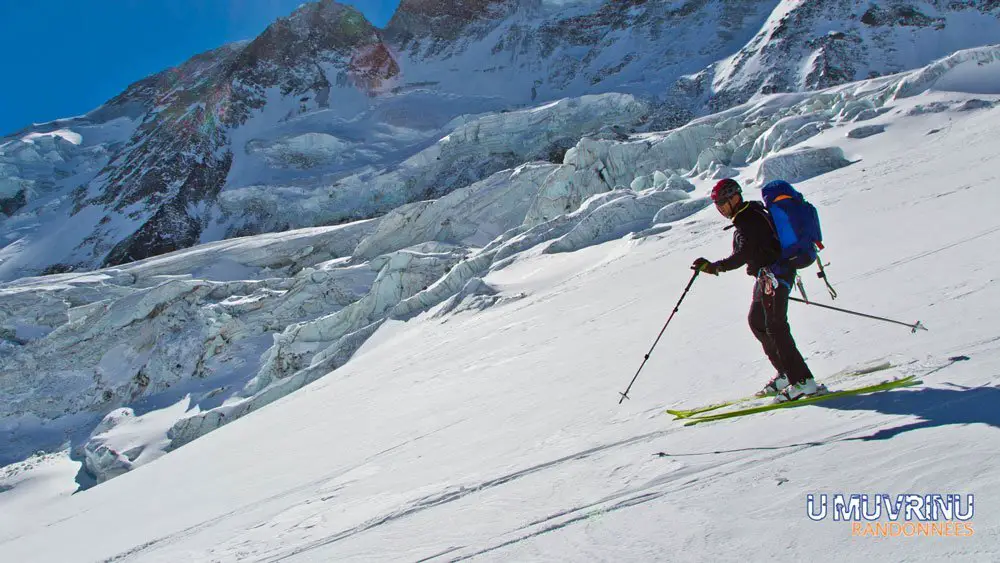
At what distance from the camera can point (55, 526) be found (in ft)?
28.2

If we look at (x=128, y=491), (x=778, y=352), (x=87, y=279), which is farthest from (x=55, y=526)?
(x=87, y=279)

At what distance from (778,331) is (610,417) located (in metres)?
1.38

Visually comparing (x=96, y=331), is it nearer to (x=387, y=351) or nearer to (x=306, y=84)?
(x=387, y=351)

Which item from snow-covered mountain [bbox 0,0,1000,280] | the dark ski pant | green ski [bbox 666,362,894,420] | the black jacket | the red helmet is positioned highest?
snow-covered mountain [bbox 0,0,1000,280]

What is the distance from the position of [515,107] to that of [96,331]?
57.3 m

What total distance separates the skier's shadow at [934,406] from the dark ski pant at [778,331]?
53cm

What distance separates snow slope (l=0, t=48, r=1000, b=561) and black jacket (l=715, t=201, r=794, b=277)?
1.00 m

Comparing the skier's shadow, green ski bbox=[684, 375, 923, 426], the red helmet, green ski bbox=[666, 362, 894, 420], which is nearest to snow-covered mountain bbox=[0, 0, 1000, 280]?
the red helmet

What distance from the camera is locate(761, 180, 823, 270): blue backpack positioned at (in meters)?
4.14

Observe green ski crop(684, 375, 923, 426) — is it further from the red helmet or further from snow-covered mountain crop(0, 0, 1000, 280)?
snow-covered mountain crop(0, 0, 1000, 280)

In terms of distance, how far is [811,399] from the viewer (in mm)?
3740

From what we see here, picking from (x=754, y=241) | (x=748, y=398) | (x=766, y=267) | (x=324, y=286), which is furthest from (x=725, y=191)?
(x=324, y=286)

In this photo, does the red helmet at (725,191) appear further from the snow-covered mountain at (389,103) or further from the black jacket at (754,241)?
the snow-covered mountain at (389,103)

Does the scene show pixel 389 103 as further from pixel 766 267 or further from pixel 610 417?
pixel 766 267
